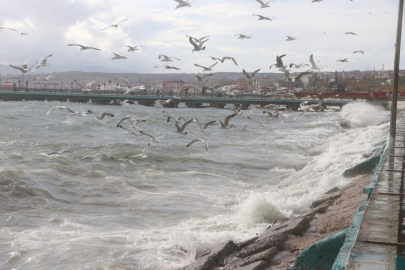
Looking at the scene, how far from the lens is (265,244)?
26.0 ft

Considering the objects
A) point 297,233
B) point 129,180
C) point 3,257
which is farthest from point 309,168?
point 3,257

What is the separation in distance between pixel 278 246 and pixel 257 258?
50cm

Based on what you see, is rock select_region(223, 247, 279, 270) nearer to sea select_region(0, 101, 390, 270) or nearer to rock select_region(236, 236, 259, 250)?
rock select_region(236, 236, 259, 250)

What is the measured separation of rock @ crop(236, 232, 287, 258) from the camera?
7.88 m

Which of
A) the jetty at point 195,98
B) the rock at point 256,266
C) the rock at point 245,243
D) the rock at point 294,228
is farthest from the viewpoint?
the jetty at point 195,98

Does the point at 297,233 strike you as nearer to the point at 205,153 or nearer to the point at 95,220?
the point at 95,220

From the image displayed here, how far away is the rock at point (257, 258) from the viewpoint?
7395 mm

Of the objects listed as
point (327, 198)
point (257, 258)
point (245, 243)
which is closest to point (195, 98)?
point (327, 198)

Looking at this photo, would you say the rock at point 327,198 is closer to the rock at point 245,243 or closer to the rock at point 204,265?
the rock at point 245,243

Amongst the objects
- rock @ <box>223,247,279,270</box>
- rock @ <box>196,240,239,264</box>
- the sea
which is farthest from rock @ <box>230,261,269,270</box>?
the sea

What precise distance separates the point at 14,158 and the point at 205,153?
7.55 metres

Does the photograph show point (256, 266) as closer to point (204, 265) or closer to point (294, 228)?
point (204, 265)

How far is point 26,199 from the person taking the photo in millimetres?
13648

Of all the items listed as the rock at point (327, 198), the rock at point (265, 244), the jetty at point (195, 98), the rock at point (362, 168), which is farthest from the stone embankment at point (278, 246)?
the jetty at point (195, 98)
